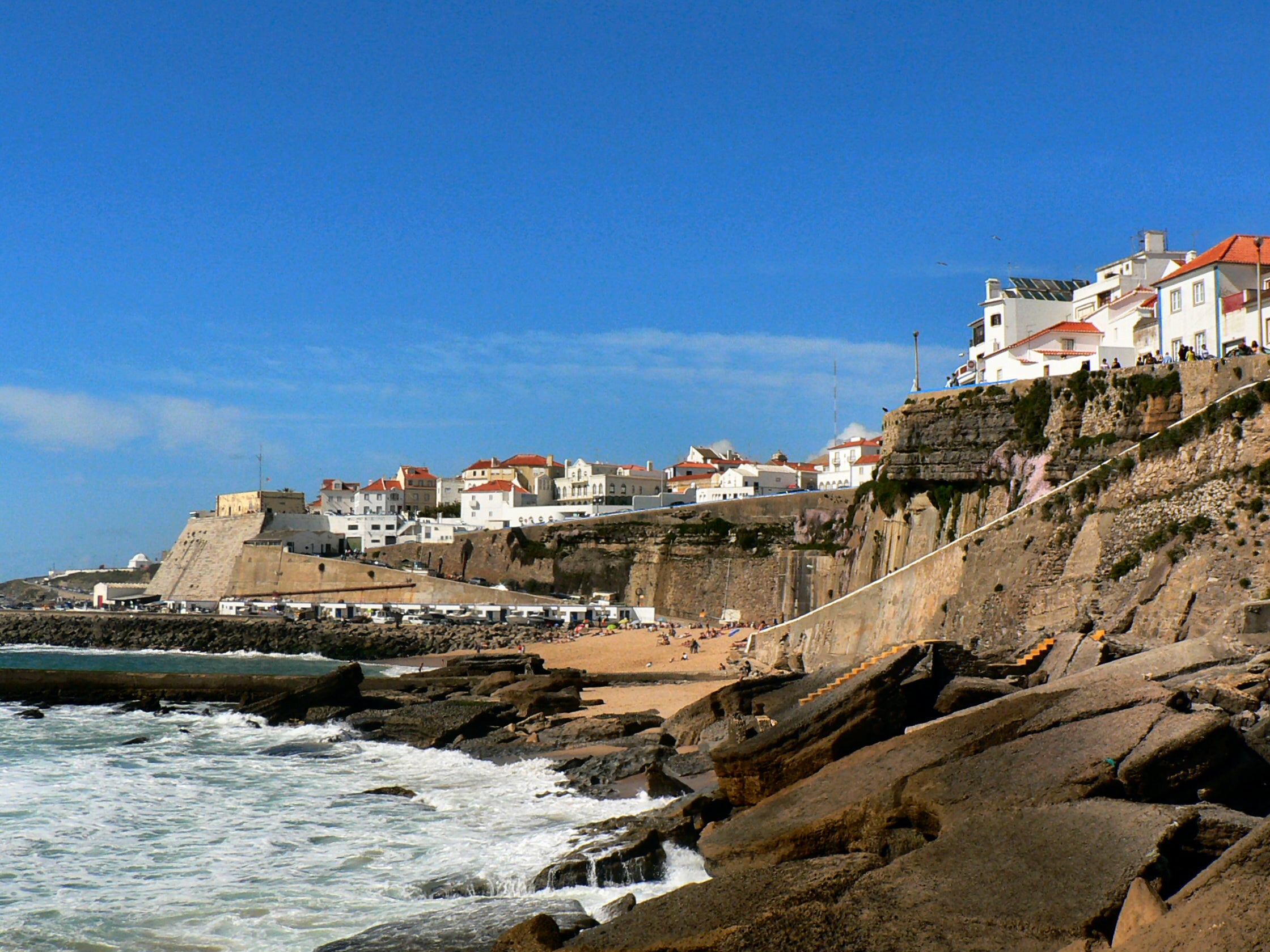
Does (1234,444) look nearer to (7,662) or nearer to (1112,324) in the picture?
(1112,324)

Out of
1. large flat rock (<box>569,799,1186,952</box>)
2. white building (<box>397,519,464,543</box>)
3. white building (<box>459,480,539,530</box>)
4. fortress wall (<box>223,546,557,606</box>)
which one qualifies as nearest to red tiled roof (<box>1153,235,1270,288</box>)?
large flat rock (<box>569,799,1186,952</box>)

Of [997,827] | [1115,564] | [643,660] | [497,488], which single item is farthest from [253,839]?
[497,488]

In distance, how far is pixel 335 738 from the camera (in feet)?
78.5

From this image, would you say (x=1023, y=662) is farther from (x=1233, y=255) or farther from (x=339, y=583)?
(x=339, y=583)

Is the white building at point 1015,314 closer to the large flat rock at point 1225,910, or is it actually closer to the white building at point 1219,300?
the white building at point 1219,300

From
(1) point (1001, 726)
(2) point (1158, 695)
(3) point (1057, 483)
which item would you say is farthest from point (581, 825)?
(3) point (1057, 483)

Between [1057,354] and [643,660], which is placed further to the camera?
[643,660]

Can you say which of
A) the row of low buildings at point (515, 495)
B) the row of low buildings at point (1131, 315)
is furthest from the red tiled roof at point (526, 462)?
the row of low buildings at point (1131, 315)

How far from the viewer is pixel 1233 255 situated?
95.9 feet

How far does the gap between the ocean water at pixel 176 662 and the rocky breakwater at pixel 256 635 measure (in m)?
1.16

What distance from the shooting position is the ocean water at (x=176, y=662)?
41.8 metres

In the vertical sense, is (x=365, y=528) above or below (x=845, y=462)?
below

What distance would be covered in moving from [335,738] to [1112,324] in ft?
94.3

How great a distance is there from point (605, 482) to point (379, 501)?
77.5ft
